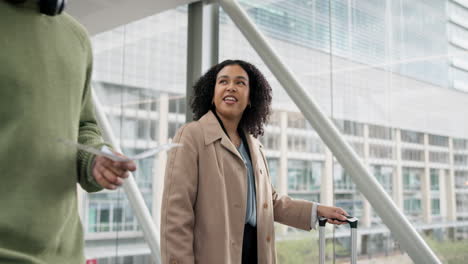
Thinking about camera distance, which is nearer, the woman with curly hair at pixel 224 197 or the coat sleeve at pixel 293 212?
the woman with curly hair at pixel 224 197

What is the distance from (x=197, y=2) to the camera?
143 inches

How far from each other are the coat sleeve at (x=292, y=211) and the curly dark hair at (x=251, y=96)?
20 cm

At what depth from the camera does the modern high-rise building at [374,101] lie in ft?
7.95

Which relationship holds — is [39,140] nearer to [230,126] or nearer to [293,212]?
[230,126]

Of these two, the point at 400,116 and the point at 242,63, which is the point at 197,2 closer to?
the point at 242,63

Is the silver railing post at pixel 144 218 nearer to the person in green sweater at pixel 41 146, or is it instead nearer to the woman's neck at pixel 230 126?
the woman's neck at pixel 230 126

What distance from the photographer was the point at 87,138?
108 centimetres

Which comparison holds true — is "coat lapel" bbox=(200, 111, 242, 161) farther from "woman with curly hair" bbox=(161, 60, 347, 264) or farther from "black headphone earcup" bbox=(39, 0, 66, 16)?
"black headphone earcup" bbox=(39, 0, 66, 16)

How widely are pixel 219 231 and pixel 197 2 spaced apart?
2334 millimetres

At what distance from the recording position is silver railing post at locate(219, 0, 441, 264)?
1868 mm

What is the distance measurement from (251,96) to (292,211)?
2.05 feet

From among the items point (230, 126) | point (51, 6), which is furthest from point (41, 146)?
point (230, 126)

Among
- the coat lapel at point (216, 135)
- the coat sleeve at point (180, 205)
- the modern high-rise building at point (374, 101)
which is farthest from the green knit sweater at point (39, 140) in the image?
the modern high-rise building at point (374, 101)

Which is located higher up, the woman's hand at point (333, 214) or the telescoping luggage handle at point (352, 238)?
the woman's hand at point (333, 214)
